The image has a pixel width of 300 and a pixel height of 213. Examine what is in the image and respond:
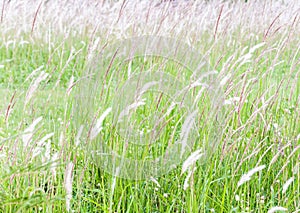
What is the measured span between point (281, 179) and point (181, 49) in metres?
0.92

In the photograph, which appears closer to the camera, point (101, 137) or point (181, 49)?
point (101, 137)

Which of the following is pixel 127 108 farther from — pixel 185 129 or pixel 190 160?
pixel 190 160

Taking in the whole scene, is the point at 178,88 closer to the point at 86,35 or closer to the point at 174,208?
the point at 174,208

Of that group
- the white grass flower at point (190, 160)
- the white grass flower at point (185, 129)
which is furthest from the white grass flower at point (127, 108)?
the white grass flower at point (190, 160)

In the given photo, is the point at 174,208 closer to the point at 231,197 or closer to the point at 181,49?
the point at 231,197

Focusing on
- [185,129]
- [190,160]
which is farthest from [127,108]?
[190,160]

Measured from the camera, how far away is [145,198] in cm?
187

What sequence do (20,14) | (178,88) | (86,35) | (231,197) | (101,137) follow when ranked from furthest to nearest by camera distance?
(20,14) < (86,35) < (178,88) < (101,137) < (231,197)

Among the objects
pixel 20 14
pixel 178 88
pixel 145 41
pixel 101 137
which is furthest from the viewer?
pixel 20 14

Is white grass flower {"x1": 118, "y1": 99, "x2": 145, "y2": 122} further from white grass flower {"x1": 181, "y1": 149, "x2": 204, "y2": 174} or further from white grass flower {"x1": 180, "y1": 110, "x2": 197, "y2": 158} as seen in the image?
white grass flower {"x1": 181, "y1": 149, "x2": 204, "y2": 174}

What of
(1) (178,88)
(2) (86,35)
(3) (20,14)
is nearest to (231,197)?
(1) (178,88)

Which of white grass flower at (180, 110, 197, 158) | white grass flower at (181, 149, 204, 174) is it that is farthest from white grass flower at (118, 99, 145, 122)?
white grass flower at (181, 149, 204, 174)

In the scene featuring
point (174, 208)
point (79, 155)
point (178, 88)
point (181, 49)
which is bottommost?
point (174, 208)

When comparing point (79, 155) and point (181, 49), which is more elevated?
point (181, 49)
